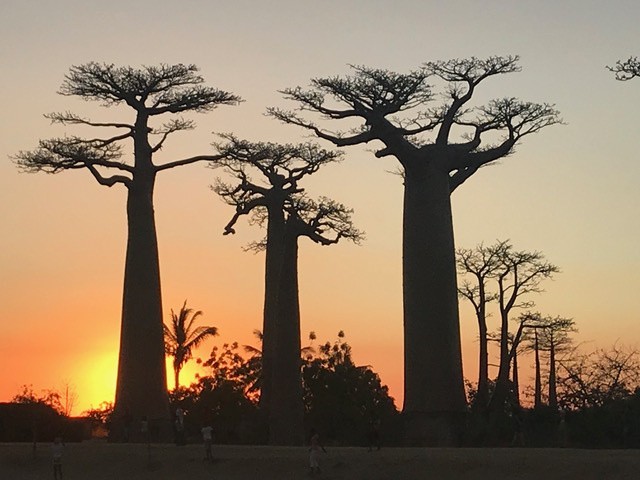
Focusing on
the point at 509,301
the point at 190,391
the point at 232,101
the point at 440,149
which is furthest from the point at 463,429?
the point at 190,391

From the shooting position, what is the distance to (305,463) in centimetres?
2416

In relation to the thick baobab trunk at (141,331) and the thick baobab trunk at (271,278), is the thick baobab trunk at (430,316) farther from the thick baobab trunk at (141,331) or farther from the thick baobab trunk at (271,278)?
the thick baobab trunk at (271,278)

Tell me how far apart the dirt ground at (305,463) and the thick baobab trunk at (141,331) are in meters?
2.57

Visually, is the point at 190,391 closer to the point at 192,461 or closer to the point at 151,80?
the point at 151,80

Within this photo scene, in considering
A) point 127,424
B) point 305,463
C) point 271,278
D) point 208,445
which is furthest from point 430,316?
point 271,278

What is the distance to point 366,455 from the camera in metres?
24.2

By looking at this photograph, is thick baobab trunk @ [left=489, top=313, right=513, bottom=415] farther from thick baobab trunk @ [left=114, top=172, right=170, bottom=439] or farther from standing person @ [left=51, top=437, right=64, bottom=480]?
standing person @ [left=51, top=437, right=64, bottom=480]

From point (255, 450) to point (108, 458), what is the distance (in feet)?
10.7

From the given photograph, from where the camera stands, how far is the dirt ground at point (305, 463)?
20.9 m

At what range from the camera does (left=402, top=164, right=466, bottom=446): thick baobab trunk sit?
28.9 metres

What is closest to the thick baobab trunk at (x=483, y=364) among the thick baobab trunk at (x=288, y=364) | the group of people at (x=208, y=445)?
the thick baobab trunk at (x=288, y=364)

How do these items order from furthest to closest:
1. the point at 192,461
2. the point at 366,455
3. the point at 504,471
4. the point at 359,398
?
the point at 359,398
the point at 192,461
the point at 366,455
the point at 504,471

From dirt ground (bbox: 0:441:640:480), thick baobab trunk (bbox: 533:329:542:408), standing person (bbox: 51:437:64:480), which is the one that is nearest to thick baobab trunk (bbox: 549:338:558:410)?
thick baobab trunk (bbox: 533:329:542:408)

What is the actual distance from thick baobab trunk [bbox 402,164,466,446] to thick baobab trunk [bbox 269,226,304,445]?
15.7 feet
